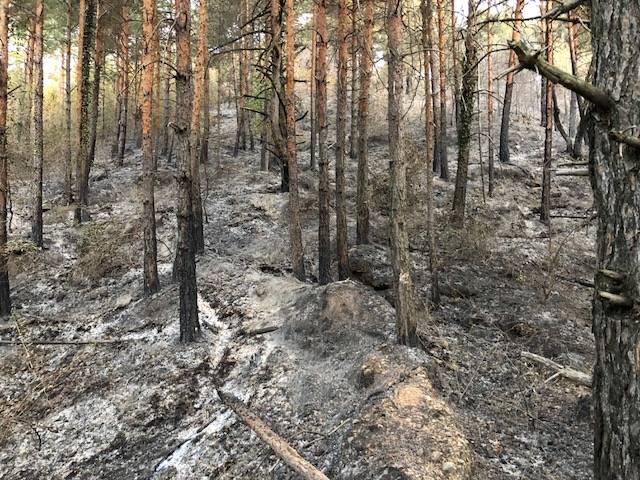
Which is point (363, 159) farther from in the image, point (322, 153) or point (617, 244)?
point (617, 244)

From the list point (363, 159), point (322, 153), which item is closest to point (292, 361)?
point (322, 153)

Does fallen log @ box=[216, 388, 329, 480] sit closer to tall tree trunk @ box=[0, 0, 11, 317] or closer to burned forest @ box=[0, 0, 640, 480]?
→ burned forest @ box=[0, 0, 640, 480]

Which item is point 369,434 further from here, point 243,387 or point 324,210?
point 324,210

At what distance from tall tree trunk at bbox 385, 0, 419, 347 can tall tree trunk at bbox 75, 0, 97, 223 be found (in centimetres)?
1236

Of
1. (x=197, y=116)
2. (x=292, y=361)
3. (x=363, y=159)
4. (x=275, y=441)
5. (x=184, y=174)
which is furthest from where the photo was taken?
(x=197, y=116)

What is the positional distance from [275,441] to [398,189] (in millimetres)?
4030

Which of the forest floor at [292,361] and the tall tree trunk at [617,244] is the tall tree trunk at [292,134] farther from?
the tall tree trunk at [617,244]

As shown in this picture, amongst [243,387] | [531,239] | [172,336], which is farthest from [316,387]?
[531,239]

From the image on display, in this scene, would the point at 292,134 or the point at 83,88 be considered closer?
the point at 292,134

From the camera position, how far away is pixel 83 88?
15461 mm

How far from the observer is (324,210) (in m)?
10.7

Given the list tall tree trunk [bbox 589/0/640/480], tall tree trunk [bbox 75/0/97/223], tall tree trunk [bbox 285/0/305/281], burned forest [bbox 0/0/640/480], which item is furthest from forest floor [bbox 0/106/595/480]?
tall tree trunk [bbox 75/0/97/223]

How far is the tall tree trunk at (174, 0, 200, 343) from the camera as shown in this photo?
26.0 feet

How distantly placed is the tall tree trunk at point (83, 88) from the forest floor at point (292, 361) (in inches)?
60.1
